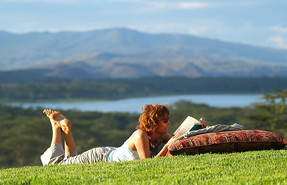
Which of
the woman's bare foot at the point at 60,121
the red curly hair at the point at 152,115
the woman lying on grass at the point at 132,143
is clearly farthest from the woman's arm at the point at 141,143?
the woman's bare foot at the point at 60,121

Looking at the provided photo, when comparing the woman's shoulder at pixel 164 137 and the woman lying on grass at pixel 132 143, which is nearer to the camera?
the woman lying on grass at pixel 132 143

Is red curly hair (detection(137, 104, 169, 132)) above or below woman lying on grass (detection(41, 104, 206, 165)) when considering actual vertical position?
above

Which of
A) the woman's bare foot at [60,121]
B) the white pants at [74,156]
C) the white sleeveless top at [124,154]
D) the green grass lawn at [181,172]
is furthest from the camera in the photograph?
the woman's bare foot at [60,121]

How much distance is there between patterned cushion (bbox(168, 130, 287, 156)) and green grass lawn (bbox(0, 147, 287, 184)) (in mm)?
158

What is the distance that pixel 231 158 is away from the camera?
4746 millimetres

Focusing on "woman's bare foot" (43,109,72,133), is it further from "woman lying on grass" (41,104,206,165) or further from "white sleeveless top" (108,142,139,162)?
"white sleeveless top" (108,142,139,162)

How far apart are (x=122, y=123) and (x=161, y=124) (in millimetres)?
66064

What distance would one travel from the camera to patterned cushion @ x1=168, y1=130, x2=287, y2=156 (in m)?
5.18

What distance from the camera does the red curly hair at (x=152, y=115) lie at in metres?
5.25

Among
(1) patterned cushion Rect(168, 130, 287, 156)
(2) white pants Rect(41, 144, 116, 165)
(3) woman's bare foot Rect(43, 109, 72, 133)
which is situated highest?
(3) woman's bare foot Rect(43, 109, 72, 133)

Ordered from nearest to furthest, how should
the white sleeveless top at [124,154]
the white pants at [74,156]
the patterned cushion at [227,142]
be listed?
the patterned cushion at [227,142] < the white sleeveless top at [124,154] < the white pants at [74,156]

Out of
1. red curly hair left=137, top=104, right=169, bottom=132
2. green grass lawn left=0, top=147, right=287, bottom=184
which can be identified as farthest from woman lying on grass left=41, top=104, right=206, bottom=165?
green grass lawn left=0, top=147, right=287, bottom=184

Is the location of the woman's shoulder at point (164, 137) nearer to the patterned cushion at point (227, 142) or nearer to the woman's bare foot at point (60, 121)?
the patterned cushion at point (227, 142)

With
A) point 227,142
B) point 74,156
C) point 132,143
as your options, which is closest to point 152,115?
point 132,143
